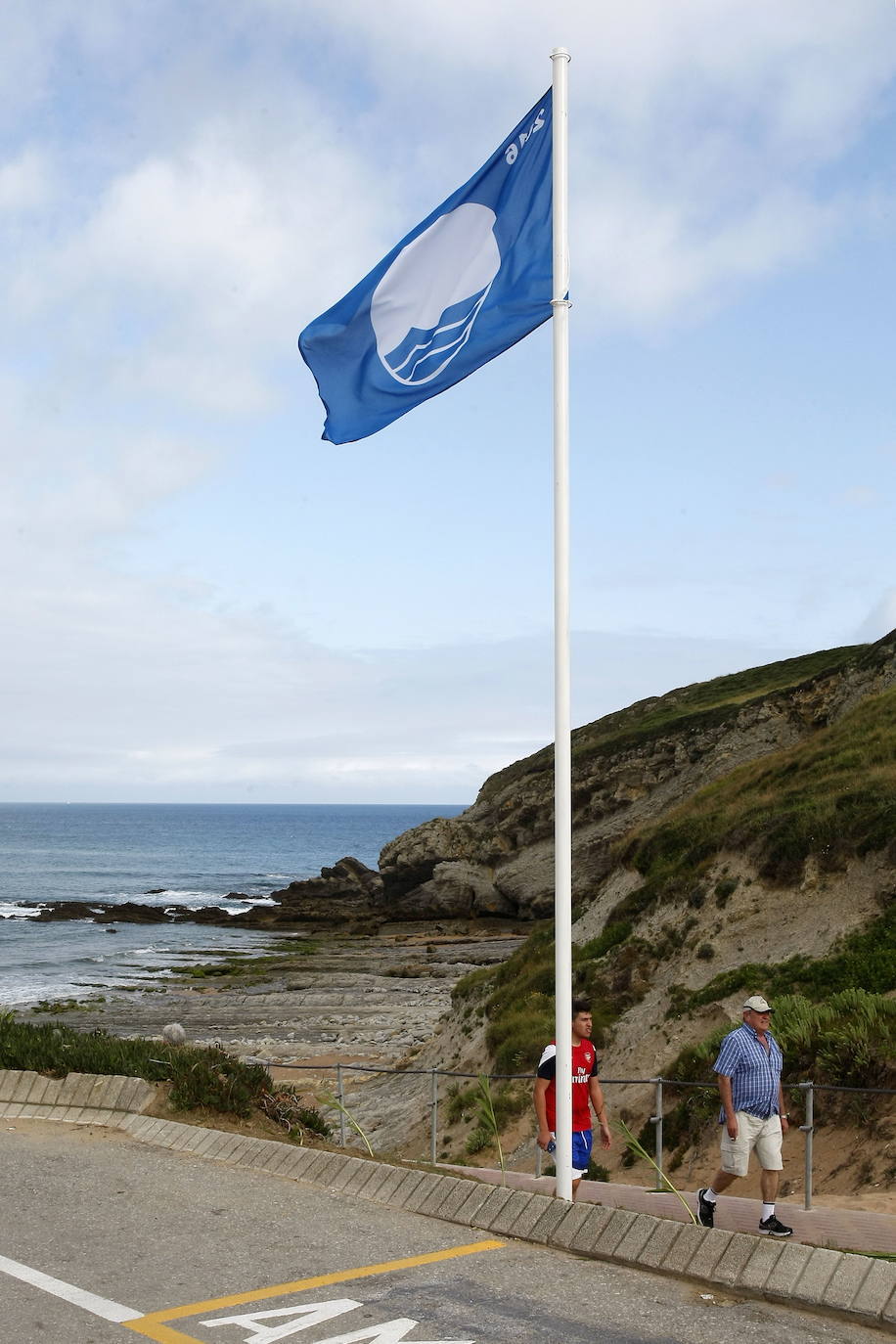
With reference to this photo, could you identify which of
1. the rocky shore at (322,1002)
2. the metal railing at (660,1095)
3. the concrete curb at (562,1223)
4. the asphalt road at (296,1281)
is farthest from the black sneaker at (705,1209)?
the rocky shore at (322,1002)

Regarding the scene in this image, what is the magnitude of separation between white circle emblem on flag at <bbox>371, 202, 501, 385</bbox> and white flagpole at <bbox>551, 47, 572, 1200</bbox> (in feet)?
2.12

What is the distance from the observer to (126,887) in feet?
318

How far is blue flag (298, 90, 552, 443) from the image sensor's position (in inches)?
328

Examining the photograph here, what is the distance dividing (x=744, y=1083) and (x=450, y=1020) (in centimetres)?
Result: 2033

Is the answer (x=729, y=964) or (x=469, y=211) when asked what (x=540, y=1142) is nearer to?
(x=469, y=211)

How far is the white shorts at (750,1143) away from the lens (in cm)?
841

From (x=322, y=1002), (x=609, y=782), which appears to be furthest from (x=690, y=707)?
(x=322, y=1002)

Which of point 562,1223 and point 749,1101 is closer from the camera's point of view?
point 562,1223

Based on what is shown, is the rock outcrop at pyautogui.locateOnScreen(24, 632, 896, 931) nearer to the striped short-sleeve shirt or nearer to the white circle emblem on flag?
the striped short-sleeve shirt

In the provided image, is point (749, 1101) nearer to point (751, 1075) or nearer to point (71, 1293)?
point (751, 1075)

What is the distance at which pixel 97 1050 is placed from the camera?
11312mm

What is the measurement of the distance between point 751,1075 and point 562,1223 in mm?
2225

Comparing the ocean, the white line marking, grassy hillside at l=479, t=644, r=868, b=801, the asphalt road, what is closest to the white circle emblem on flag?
the asphalt road

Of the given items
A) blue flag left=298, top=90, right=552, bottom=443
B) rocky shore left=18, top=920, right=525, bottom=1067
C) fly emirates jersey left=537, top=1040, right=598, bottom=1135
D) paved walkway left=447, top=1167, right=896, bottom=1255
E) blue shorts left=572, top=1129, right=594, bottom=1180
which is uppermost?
blue flag left=298, top=90, right=552, bottom=443
